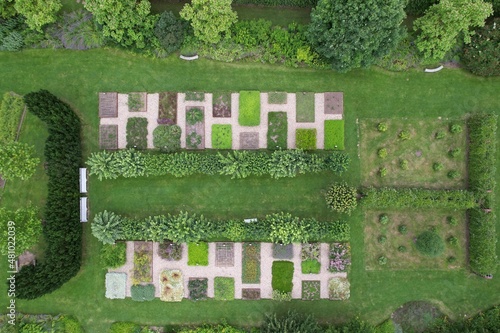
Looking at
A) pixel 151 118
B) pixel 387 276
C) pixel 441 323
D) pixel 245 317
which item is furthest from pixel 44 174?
pixel 441 323

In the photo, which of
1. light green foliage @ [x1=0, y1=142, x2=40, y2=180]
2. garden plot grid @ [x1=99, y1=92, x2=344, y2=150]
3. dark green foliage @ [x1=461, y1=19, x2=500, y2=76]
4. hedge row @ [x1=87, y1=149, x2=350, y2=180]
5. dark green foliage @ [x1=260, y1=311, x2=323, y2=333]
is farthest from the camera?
garden plot grid @ [x1=99, y1=92, x2=344, y2=150]

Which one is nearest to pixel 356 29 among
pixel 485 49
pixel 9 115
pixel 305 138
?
pixel 305 138

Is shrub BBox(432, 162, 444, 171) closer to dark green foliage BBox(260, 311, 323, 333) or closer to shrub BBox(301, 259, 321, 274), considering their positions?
shrub BBox(301, 259, 321, 274)

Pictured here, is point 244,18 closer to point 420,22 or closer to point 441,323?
point 420,22

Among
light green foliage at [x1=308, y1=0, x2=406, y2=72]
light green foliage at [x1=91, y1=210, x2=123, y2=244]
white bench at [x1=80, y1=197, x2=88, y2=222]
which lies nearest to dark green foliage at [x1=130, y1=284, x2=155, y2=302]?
light green foliage at [x1=91, y1=210, x2=123, y2=244]

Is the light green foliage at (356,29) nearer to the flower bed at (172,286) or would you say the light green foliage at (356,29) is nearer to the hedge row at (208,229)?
the hedge row at (208,229)

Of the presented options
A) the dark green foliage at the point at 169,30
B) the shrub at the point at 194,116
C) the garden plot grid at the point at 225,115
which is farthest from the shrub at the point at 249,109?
the dark green foliage at the point at 169,30
